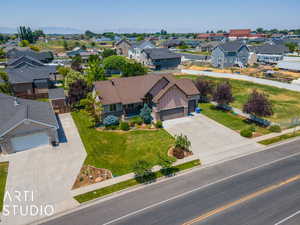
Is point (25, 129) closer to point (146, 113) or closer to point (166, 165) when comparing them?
point (146, 113)

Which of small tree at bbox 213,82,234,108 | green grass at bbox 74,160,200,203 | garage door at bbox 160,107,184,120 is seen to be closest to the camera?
green grass at bbox 74,160,200,203

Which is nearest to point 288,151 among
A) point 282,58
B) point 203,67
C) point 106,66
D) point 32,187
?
point 32,187

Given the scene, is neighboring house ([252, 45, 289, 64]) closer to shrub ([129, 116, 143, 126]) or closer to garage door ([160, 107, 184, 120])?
garage door ([160, 107, 184, 120])

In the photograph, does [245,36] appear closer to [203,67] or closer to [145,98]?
[203,67]

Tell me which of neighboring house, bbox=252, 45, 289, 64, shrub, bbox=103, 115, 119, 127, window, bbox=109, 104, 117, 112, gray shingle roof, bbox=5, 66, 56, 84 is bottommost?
shrub, bbox=103, 115, 119, 127

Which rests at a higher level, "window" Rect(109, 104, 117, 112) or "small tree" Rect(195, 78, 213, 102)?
"small tree" Rect(195, 78, 213, 102)

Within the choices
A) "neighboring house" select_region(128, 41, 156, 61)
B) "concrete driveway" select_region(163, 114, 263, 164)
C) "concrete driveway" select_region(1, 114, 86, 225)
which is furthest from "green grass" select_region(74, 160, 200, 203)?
"neighboring house" select_region(128, 41, 156, 61)

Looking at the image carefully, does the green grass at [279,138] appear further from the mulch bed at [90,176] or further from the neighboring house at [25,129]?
the neighboring house at [25,129]
